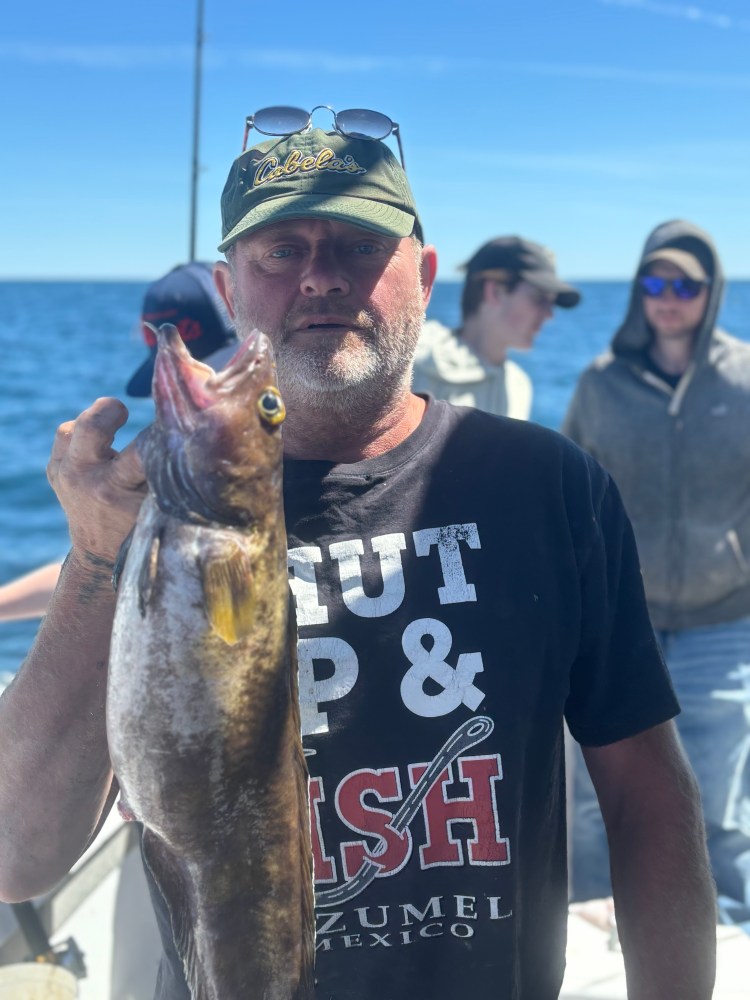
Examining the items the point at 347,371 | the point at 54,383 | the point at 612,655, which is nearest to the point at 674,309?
the point at 612,655

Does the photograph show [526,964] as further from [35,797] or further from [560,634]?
[35,797]

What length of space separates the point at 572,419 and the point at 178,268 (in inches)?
107

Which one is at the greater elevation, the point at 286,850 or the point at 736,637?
the point at 286,850

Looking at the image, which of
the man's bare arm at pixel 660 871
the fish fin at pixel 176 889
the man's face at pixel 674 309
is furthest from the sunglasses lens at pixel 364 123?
the man's face at pixel 674 309

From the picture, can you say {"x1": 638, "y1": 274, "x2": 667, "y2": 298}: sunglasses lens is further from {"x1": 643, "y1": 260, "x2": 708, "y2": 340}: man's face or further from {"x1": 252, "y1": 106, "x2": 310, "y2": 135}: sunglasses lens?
{"x1": 252, "y1": 106, "x2": 310, "y2": 135}: sunglasses lens

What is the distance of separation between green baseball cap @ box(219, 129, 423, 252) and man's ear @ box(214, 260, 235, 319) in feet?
0.33

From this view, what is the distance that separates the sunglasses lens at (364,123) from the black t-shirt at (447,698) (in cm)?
85

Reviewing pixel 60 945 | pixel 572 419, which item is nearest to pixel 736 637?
pixel 572 419

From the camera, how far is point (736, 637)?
18.1ft

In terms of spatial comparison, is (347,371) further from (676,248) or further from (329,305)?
(676,248)

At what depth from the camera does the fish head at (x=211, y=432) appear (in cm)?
165

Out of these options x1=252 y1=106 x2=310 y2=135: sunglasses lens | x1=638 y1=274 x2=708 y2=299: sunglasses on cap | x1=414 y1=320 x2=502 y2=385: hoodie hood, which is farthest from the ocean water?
x1=638 y1=274 x2=708 y2=299: sunglasses on cap

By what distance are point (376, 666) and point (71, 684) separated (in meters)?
0.65

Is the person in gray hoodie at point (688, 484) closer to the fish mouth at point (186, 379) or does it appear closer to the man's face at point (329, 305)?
the man's face at point (329, 305)
